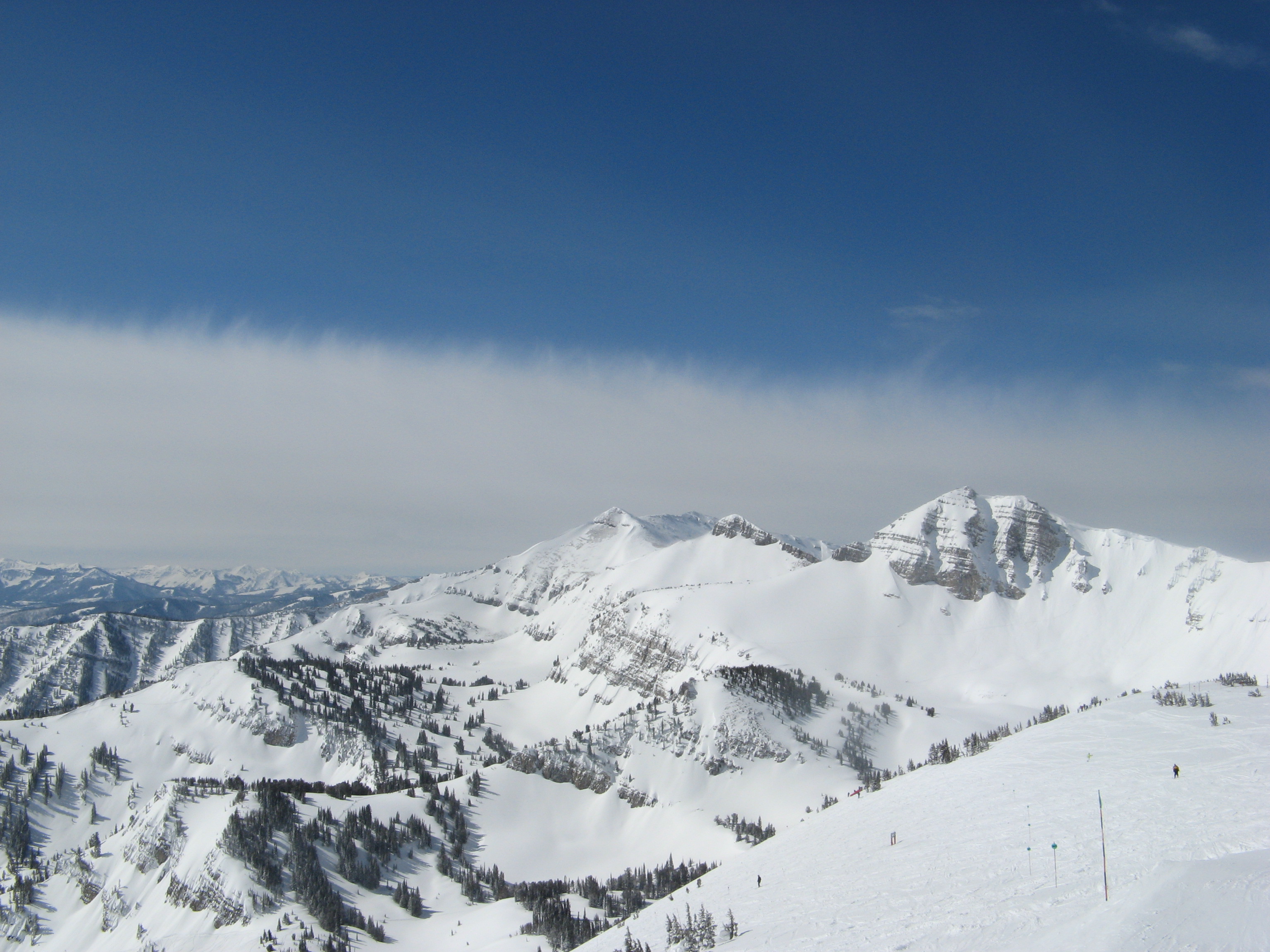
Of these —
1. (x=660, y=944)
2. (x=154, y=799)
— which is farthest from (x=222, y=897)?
(x=660, y=944)

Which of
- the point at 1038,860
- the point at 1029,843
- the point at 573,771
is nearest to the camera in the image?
the point at 1038,860

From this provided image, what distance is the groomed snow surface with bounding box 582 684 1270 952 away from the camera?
31188mm

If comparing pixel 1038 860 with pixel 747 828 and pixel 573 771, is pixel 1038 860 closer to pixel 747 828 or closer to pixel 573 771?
pixel 747 828

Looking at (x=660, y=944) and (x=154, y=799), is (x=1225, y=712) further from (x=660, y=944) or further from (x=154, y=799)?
(x=154, y=799)

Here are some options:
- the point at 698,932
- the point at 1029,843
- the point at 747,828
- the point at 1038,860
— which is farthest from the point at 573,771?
the point at 1038,860

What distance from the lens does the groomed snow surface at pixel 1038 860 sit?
3119cm

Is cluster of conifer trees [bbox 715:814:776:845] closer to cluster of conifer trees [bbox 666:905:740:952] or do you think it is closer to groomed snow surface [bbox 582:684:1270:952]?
groomed snow surface [bbox 582:684:1270:952]

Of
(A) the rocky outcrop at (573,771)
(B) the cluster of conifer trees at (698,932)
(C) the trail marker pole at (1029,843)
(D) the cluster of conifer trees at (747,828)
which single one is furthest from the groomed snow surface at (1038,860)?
(A) the rocky outcrop at (573,771)

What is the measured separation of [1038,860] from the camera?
45125 millimetres

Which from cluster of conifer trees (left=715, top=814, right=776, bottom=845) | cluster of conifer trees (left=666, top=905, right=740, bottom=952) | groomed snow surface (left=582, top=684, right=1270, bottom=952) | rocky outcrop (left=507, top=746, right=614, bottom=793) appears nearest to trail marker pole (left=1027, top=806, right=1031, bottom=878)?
groomed snow surface (left=582, top=684, right=1270, bottom=952)

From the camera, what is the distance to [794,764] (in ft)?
590

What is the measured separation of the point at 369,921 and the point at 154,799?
86.3 m

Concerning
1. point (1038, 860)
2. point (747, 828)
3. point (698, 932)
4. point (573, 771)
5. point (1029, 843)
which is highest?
point (1038, 860)

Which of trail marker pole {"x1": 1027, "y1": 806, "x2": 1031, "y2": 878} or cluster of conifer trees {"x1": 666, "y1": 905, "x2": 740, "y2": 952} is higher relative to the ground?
trail marker pole {"x1": 1027, "y1": 806, "x2": 1031, "y2": 878}
